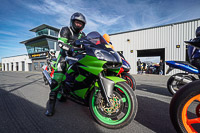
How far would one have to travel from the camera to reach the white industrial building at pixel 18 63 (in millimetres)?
31328

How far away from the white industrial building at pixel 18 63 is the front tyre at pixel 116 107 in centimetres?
3577

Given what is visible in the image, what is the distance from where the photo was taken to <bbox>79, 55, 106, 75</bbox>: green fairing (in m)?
1.44

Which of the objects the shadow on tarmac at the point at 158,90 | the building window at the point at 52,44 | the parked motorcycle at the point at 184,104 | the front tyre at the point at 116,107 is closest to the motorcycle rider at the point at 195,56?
the shadow on tarmac at the point at 158,90

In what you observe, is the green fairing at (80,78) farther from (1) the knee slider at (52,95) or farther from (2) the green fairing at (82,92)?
(1) the knee slider at (52,95)

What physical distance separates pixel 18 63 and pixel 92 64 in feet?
139

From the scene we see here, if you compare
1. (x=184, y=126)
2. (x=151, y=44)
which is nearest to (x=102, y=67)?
(x=184, y=126)

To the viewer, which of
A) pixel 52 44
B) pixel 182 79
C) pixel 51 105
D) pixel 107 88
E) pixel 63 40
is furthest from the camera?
pixel 52 44

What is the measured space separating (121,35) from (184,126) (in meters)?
15.0

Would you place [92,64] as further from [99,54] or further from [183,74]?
[183,74]

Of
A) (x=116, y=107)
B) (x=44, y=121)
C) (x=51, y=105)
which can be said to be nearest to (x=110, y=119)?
(x=116, y=107)

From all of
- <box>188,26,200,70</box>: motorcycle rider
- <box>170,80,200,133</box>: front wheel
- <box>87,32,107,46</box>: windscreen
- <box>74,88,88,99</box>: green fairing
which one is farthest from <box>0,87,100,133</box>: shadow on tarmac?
<box>188,26,200,70</box>: motorcycle rider

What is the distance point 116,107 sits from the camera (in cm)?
150

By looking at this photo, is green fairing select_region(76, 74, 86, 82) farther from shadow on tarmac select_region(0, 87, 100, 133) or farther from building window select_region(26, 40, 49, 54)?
building window select_region(26, 40, 49, 54)

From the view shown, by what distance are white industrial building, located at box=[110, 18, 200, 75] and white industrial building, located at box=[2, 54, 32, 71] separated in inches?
1155
